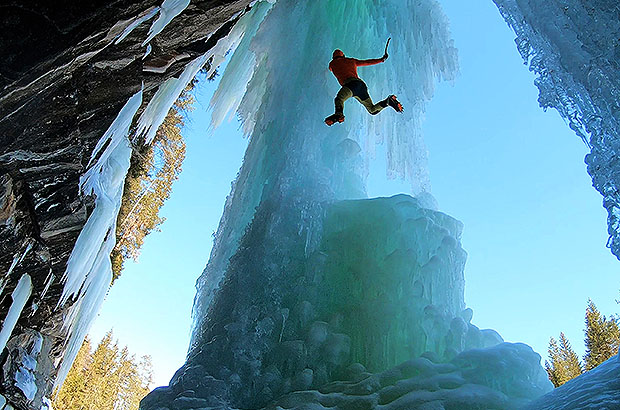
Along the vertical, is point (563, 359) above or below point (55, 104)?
above

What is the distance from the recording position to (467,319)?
5.05 m

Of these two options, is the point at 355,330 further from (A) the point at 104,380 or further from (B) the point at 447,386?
(A) the point at 104,380

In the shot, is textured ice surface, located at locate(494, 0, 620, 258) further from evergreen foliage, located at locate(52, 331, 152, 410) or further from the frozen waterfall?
evergreen foliage, located at locate(52, 331, 152, 410)

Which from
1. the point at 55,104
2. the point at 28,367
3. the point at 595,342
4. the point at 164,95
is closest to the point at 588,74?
the point at 55,104

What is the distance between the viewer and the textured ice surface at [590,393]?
258 centimetres

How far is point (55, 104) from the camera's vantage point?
10.9 ft

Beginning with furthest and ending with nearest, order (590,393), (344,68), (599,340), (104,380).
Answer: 1. (104,380)
2. (599,340)
3. (344,68)
4. (590,393)

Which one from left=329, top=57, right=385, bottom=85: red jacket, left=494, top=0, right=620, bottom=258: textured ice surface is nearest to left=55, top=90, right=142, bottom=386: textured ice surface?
left=329, top=57, right=385, bottom=85: red jacket

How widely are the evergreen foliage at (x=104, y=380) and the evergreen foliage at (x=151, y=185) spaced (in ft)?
17.7

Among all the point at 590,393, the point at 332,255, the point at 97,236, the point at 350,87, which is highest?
the point at 350,87

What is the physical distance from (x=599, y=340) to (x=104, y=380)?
17348mm

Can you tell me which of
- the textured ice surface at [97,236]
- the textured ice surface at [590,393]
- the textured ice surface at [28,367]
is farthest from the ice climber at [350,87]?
the textured ice surface at [28,367]

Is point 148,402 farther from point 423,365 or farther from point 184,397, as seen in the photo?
point 423,365

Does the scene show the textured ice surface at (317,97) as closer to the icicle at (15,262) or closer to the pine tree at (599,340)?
the icicle at (15,262)
